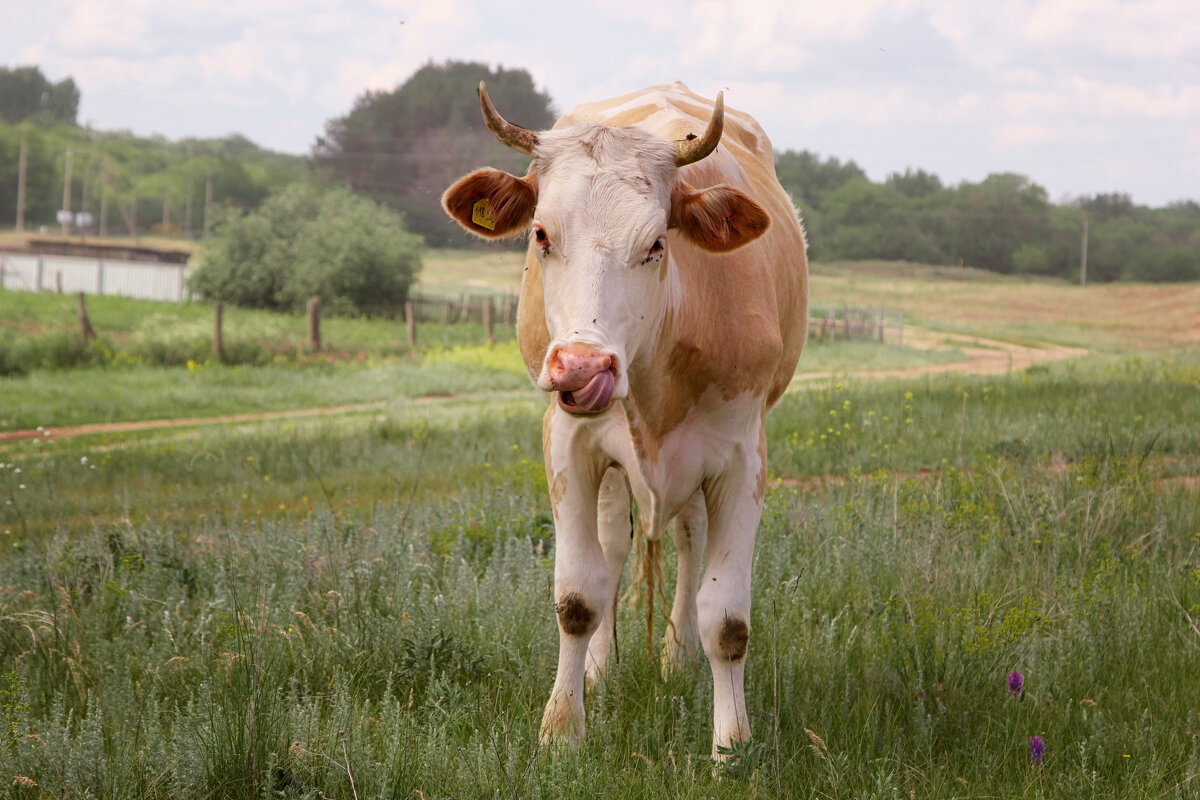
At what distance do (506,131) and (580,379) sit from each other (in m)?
0.96

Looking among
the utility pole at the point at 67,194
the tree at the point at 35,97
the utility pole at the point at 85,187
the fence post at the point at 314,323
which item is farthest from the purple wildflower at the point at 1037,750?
the tree at the point at 35,97

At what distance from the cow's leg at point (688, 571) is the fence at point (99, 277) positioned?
128 ft

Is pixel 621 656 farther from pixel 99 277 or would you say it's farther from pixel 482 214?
pixel 99 277

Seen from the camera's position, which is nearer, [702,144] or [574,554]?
[702,144]

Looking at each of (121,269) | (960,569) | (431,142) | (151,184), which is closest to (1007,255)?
(431,142)

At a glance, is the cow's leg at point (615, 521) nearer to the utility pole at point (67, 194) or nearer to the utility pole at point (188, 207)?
the utility pole at point (67, 194)

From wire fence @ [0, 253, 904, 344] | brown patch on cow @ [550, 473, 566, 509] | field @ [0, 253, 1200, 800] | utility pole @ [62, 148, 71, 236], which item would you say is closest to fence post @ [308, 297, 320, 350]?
wire fence @ [0, 253, 904, 344]

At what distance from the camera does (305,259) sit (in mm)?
36844

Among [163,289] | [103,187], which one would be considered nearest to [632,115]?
[163,289]

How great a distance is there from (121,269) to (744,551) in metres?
43.0

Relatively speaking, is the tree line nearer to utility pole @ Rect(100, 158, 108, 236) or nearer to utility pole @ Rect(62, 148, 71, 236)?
utility pole @ Rect(62, 148, 71, 236)

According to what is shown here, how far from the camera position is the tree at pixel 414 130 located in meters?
69.3

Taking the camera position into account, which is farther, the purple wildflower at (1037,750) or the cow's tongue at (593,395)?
the purple wildflower at (1037,750)

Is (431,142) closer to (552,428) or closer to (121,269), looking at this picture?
(121,269)
